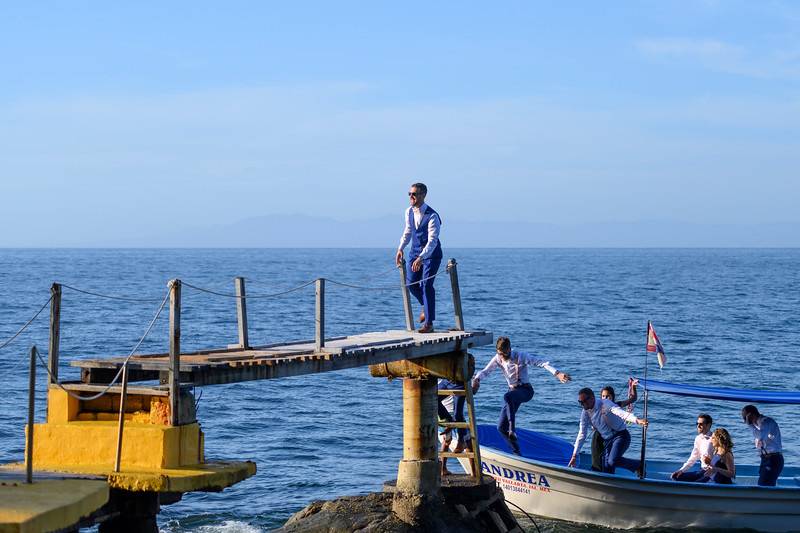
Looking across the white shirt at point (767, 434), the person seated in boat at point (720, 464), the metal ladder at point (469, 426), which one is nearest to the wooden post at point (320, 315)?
the metal ladder at point (469, 426)

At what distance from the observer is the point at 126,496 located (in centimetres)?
1263

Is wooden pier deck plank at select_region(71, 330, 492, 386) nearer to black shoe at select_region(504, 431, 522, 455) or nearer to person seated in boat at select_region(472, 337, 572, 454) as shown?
person seated in boat at select_region(472, 337, 572, 454)

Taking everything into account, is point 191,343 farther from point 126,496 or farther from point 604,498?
point 126,496

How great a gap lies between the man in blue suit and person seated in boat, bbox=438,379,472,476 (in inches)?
52.4

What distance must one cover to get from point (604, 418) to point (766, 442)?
9.04 feet

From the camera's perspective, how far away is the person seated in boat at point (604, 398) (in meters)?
20.4

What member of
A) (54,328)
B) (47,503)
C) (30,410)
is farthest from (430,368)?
(47,503)

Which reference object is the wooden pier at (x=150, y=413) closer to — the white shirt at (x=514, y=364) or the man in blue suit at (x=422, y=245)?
the man in blue suit at (x=422, y=245)

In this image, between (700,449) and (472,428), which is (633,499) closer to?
(700,449)

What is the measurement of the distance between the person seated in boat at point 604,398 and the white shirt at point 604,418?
216 mm

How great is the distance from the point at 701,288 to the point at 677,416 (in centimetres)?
7476

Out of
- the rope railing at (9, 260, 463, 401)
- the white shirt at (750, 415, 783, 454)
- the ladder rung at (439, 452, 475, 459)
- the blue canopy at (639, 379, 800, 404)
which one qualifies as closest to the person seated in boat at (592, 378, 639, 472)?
the blue canopy at (639, 379, 800, 404)

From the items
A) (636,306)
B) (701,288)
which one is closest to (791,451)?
(636,306)

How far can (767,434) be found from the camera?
788 inches
